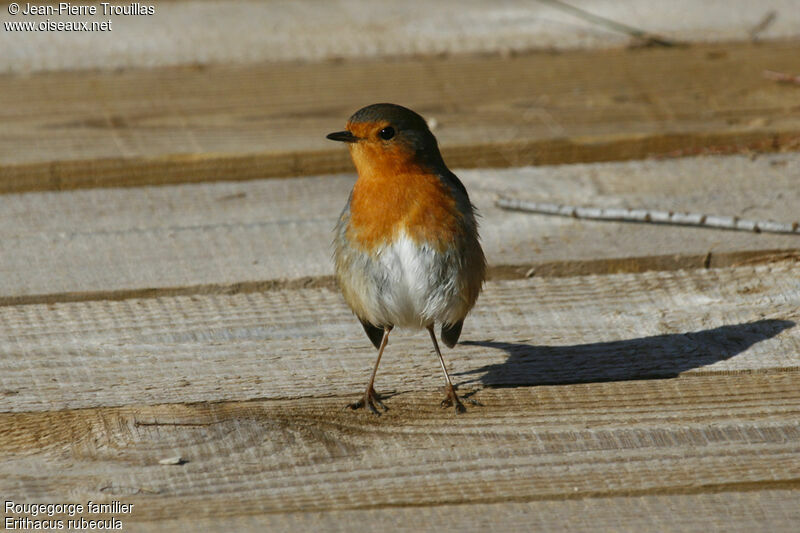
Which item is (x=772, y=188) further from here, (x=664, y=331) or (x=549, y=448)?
(x=549, y=448)

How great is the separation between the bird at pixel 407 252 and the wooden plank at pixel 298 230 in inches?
14.8

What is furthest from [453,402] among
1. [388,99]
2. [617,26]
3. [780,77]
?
[617,26]

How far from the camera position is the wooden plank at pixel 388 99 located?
4.30m

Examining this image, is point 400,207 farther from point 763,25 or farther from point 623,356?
point 763,25

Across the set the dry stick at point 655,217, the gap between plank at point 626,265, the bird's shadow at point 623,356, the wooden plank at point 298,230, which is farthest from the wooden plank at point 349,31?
the bird's shadow at point 623,356

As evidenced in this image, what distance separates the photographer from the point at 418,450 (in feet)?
8.17

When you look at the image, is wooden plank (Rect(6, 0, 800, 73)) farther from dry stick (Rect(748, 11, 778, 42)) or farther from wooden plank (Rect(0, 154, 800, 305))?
wooden plank (Rect(0, 154, 800, 305))

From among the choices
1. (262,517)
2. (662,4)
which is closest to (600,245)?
(262,517)

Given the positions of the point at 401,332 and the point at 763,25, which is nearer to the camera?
the point at 401,332

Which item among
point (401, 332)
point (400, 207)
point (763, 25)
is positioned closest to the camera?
point (400, 207)

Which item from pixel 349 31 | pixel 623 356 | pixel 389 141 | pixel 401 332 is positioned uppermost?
pixel 389 141

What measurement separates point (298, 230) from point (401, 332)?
2.41 feet

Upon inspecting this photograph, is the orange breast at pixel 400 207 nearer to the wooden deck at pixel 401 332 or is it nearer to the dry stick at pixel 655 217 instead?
the wooden deck at pixel 401 332

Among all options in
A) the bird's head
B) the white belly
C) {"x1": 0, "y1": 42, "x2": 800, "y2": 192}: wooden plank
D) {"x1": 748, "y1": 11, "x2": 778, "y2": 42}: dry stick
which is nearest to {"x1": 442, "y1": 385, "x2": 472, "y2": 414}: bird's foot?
the white belly
